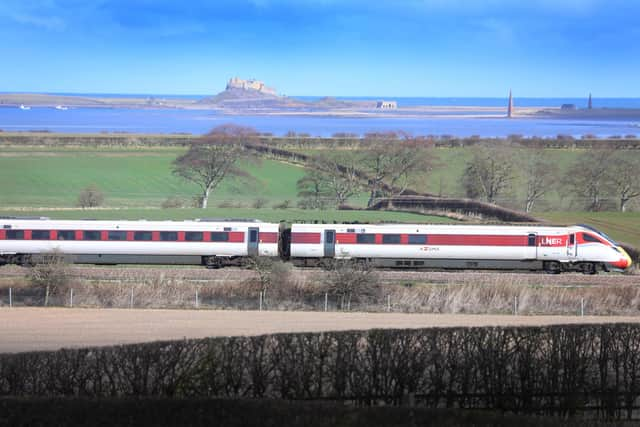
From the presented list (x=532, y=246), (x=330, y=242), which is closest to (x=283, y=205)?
(x=330, y=242)

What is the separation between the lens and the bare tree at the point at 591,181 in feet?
186

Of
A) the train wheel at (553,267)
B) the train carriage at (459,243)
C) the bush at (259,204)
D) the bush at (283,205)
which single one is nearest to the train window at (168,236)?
the train carriage at (459,243)

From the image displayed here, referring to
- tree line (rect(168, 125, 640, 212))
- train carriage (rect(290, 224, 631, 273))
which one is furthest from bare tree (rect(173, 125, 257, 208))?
train carriage (rect(290, 224, 631, 273))

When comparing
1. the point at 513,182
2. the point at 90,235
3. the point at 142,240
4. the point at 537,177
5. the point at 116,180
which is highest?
the point at 537,177

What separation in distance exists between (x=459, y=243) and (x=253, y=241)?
8.06 m

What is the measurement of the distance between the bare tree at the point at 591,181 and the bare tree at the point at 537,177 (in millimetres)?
1413

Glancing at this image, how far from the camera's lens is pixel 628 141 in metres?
91.4

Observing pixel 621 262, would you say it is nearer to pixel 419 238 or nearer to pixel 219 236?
pixel 419 238

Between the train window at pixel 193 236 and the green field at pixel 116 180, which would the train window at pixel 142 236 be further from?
the green field at pixel 116 180

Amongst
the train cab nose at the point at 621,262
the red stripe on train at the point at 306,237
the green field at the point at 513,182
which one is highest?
the green field at the point at 513,182

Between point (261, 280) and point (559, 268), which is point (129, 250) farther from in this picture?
point (559, 268)

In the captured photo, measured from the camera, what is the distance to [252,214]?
4734 centimetres

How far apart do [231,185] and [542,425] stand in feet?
185

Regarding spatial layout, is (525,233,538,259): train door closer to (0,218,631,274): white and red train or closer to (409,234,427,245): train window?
(0,218,631,274): white and red train
